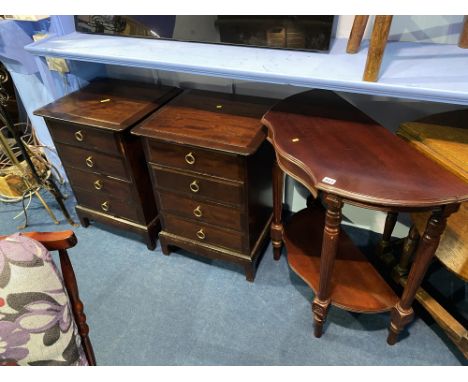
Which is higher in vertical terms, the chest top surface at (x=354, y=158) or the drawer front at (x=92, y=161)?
the chest top surface at (x=354, y=158)

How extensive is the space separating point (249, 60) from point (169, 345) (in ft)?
3.69

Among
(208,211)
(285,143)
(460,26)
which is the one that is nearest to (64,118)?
(208,211)

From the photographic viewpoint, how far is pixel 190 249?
1.72 meters

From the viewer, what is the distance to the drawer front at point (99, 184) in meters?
1.71

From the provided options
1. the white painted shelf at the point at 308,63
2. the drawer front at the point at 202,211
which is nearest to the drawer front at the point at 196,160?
the drawer front at the point at 202,211

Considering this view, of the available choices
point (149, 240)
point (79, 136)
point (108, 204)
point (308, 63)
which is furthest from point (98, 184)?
point (308, 63)

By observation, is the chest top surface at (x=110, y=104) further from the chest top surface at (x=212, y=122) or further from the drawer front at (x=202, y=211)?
the drawer front at (x=202, y=211)

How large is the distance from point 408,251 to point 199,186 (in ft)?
2.87

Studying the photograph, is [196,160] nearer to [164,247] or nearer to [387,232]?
[164,247]

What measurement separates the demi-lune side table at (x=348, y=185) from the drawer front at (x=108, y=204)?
2.31ft

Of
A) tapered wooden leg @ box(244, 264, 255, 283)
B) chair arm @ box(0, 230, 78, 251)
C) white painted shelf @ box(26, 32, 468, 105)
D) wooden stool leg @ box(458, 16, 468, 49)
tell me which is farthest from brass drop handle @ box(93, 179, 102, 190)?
wooden stool leg @ box(458, 16, 468, 49)

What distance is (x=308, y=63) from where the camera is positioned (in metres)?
1.22

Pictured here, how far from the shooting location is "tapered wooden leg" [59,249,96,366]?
3.06 feet

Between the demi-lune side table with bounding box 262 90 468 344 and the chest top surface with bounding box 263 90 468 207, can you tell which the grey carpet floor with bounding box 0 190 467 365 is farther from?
the chest top surface with bounding box 263 90 468 207
